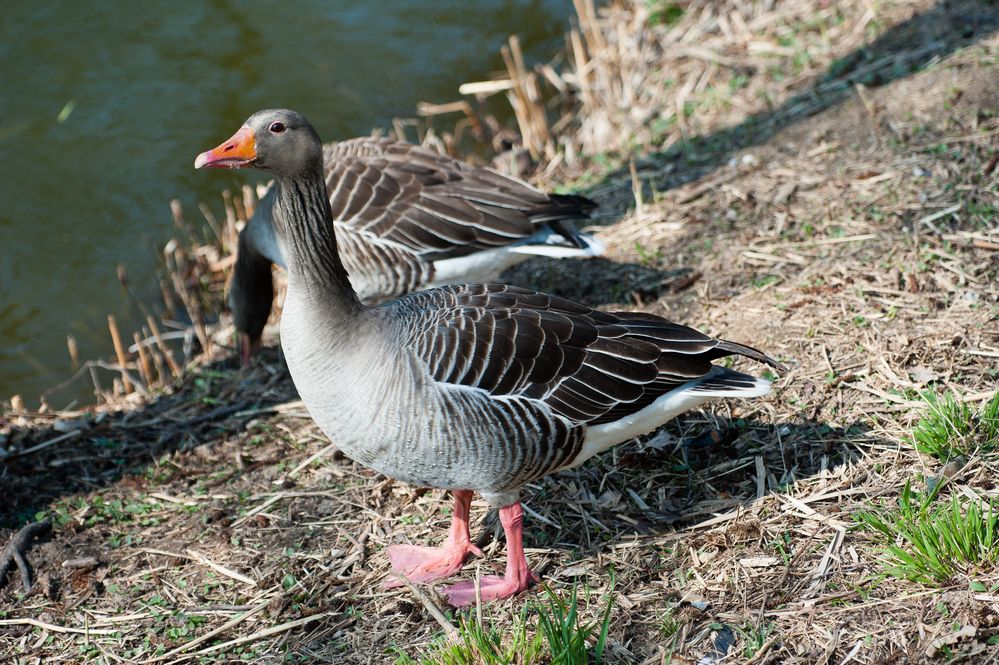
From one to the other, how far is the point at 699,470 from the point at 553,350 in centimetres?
108

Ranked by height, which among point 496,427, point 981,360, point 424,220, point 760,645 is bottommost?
point 760,645

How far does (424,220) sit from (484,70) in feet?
17.7

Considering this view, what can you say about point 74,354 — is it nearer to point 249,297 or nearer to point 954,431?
point 249,297

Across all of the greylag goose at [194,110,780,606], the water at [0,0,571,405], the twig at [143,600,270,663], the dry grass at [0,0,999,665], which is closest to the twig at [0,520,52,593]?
the dry grass at [0,0,999,665]

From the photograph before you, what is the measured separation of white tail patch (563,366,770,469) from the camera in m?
4.05

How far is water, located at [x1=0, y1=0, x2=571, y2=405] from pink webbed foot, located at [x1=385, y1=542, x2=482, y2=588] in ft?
12.4

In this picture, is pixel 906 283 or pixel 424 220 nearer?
pixel 906 283

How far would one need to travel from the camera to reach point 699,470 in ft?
15.2

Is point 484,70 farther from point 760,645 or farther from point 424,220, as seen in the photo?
point 760,645

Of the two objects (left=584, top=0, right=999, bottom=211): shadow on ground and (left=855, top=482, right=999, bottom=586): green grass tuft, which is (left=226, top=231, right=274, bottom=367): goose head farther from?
(left=855, top=482, right=999, bottom=586): green grass tuft

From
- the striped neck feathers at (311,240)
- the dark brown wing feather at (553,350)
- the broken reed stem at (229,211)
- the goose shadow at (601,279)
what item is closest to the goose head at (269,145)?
the striped neck feathers at (311,240)

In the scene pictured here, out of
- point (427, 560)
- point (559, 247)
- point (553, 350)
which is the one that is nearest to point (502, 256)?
point (559, 247)

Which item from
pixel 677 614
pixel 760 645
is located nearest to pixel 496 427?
pixel 677 614

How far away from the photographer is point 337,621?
4102mm
